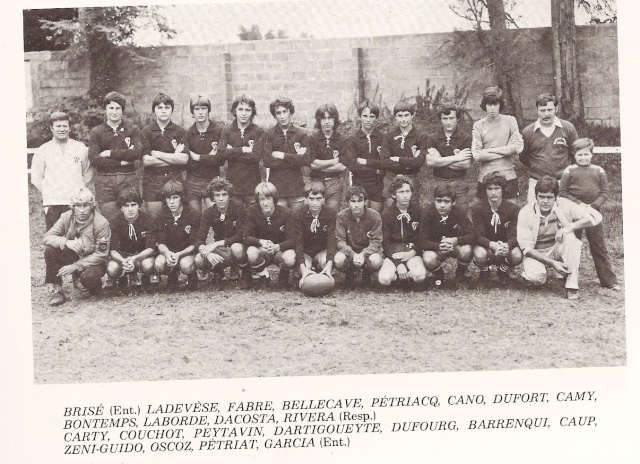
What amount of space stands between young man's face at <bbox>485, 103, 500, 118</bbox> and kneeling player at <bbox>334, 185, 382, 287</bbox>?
3.26 feet

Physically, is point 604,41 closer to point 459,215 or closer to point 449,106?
point 449,106

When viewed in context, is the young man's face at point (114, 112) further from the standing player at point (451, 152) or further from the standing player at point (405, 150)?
the standing player at point (451, 152)

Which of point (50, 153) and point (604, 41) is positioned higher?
point (604, 41)

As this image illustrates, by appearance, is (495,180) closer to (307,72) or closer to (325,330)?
(325,330)

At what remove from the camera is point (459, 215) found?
485 cm

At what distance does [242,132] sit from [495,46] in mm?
1974

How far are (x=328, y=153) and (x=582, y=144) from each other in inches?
65.3

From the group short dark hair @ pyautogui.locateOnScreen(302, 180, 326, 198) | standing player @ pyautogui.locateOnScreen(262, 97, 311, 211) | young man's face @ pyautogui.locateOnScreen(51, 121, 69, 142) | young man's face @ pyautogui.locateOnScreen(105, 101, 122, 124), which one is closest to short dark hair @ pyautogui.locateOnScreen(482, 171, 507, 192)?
short dark hair @ pyautogui.locateOnScreen(302, 180, 326, 198)

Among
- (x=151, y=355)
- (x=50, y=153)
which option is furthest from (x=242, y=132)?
(x=151, y=355)

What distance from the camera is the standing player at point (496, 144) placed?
490 centimetres

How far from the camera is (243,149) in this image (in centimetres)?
495

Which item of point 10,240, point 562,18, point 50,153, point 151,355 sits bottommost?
point 151,355

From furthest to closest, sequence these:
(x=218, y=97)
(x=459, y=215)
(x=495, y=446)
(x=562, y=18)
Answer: (x=218, y=97) → (x=562, y=18) → (x=459, y=215) → (x=495, y=446)

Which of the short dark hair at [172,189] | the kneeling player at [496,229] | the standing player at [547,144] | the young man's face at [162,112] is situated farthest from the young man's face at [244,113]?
the standing player at [547,144]
